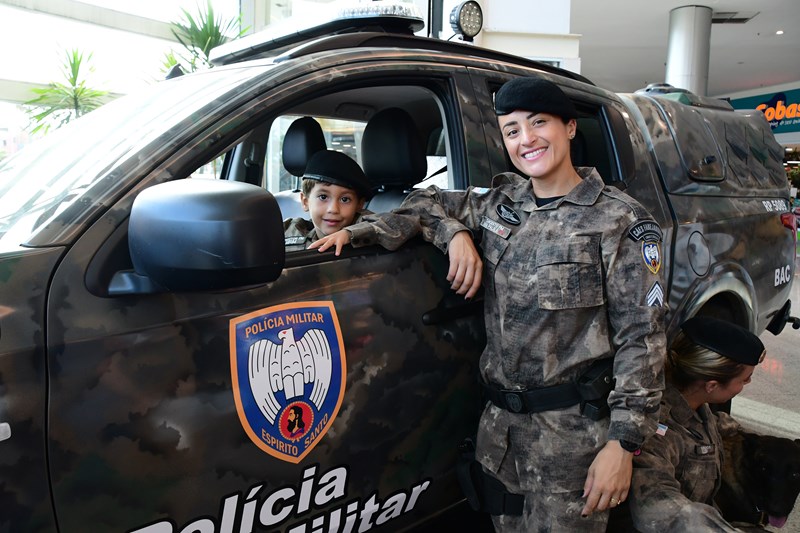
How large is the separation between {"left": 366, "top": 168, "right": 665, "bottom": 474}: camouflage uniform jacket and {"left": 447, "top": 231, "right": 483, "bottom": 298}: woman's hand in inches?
1.1

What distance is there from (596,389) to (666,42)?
539 inches

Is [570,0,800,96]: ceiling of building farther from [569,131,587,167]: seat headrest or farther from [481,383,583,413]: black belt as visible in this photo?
[481,383,583,413]: black belt

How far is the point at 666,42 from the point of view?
13.4 meters

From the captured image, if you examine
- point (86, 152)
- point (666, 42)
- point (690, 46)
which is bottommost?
point (86, 152)

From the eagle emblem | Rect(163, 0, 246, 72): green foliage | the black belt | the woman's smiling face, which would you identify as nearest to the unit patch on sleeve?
the eagle emblem

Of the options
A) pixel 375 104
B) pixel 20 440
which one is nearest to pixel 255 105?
pixel 20 440

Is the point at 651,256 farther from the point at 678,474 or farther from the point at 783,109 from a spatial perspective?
the point at 783,109

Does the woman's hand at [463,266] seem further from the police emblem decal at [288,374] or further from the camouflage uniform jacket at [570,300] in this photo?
the police emblem decal at [288,374]

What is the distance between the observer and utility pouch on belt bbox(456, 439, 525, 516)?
169 cm

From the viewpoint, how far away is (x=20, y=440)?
3.30 ft

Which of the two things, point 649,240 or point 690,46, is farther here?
point 690,46

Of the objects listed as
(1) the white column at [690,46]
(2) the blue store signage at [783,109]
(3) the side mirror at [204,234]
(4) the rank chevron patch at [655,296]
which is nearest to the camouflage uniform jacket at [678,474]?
(4) the rank chevron patch at [655,296]

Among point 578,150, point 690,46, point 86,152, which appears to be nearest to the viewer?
point 86,152

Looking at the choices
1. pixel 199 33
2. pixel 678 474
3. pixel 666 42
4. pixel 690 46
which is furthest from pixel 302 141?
pixel 666 42
